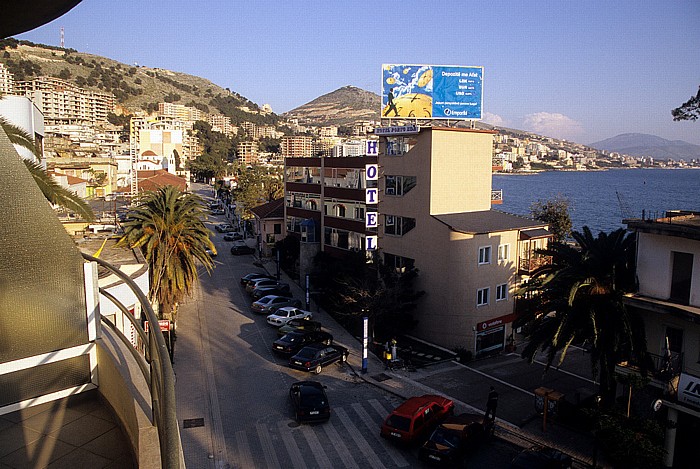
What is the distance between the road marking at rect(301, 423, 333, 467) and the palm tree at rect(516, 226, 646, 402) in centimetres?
815

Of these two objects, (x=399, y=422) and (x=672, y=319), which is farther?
(x=399, y=422)

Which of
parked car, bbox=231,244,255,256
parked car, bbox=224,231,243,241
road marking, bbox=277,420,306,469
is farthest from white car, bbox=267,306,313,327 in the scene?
parked car, bbox=224,231,243,241

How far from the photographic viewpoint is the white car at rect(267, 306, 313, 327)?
30.4 metres

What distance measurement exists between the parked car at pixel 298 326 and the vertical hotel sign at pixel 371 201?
595 centimetres

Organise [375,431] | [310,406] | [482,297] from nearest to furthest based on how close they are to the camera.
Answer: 1. [375,431]
2. [310,406]
3. [482,297]

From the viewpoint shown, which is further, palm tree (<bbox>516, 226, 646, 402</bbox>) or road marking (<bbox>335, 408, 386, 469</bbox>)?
palm tree (<bbox>516, 226, 646, 402</bbox>)

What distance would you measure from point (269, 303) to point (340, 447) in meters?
16.8

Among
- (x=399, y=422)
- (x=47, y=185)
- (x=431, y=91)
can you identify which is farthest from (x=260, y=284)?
(x=47, y=185)

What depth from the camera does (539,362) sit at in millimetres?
28000

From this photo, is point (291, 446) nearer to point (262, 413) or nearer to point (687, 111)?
point (262, 413)

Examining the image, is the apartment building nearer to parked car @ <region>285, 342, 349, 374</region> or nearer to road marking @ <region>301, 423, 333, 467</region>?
road marking @ <region>301, 423, 333, 467</region>

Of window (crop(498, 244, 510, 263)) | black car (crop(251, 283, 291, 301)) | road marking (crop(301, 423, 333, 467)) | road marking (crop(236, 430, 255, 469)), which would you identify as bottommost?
road marking (crop(301, 423, 333, 467))

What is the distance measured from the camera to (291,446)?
17.5 m

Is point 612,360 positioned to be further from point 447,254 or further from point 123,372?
point 123,372
